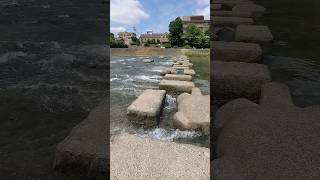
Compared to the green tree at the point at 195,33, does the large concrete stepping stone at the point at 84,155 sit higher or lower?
lower

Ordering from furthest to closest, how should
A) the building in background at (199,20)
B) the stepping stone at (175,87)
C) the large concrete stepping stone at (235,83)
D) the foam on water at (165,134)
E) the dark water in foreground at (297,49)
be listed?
the stepping stone at (175,87)
the dark water in foreground at (297,49)
the large concrete stepping stone at (235,83)
the foam on water at (165,134)
the building in background at (199,20)

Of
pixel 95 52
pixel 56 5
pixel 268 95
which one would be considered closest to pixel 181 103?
pixel 268 95

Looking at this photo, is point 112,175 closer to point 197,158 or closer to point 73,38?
point 197,158

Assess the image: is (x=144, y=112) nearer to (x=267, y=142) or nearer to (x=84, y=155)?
(x=84, y=155)

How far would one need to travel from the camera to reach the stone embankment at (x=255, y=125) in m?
1.34

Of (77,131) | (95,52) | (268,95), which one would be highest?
(95,52)

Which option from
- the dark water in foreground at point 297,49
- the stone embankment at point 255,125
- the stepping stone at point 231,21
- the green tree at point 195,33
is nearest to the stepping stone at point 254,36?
the dark water in foreground at point 297,49

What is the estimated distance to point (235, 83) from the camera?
6.84 feet

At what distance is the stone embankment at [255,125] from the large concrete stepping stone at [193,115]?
10cm

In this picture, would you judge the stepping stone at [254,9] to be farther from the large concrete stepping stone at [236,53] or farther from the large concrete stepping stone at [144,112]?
the large concrete stepping stone at [144,112]

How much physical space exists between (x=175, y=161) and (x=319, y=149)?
2.10ft

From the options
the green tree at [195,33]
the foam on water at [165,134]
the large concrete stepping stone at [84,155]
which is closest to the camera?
the large concrete stepping stone at [84,155]

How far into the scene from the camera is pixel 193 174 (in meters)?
1.41

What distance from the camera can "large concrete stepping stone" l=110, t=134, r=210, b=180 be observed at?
4.63 feet
